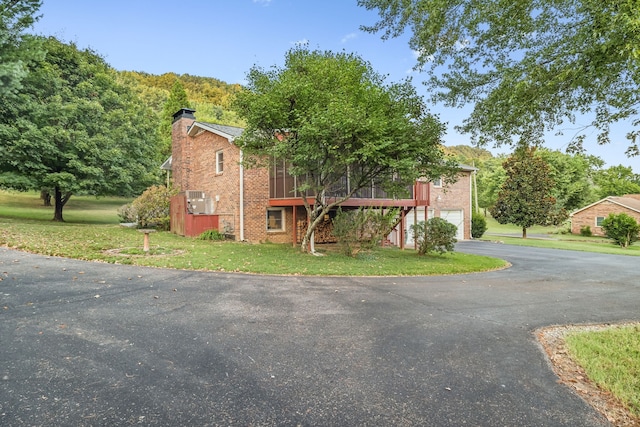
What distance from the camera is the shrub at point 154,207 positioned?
19344mm

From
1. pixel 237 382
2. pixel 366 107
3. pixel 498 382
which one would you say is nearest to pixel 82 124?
pixel 366 107

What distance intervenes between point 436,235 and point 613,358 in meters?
8.53

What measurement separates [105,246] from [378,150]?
8998mm

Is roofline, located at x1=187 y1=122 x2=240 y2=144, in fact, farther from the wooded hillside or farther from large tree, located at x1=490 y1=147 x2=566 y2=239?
the wooded hillside

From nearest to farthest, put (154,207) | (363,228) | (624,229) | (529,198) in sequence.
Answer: (363,228)
(154,207)
(624,229)
(529,198)

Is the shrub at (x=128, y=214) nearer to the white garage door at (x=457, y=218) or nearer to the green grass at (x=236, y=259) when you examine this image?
the green grass at (x=236, y=259)

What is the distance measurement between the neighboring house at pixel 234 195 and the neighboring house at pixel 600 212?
26568 millimetres

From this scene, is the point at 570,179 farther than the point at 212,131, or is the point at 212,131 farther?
the point at 570,179

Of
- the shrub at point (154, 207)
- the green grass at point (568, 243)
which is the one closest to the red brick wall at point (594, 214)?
the green grass at point (568, 243)

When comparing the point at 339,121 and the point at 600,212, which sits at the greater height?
the point at 339,121

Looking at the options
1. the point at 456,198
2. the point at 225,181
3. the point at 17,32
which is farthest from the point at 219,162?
the point at 456,198

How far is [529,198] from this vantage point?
26031 millimetres

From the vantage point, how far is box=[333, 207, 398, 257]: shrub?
11.6 m

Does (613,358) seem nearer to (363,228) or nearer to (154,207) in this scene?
(363,228)
